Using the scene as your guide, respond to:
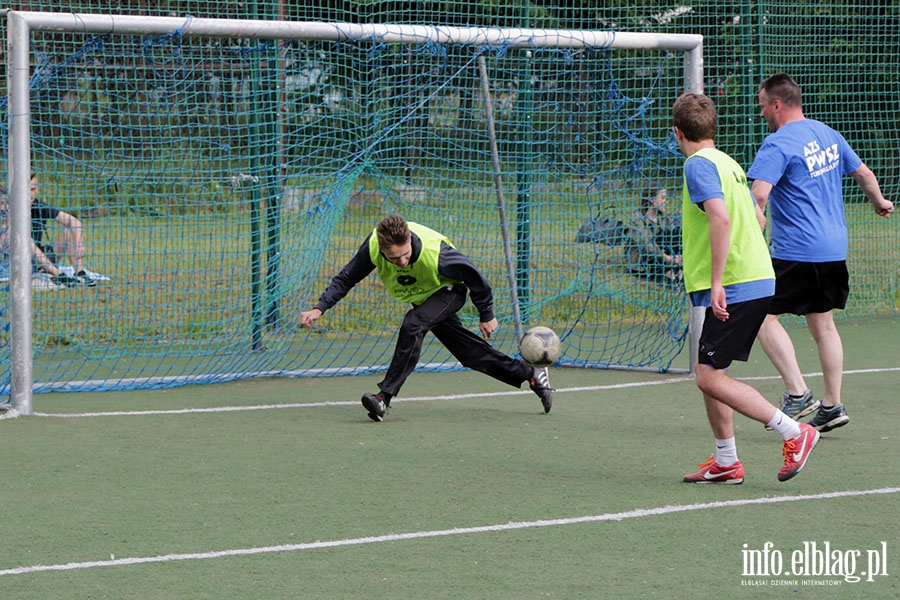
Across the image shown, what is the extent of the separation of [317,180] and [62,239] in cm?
199

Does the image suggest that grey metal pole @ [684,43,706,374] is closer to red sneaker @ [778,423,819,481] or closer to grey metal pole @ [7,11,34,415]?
red sneaker @ [778,423,819,481]

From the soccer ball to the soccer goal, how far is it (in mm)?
2018

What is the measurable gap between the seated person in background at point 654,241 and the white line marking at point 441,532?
487cm

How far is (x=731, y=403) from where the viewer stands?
232 inches

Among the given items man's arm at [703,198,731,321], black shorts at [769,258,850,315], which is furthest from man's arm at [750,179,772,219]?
man's arm at [703,198,731,321]

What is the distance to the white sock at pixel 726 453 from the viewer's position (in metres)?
6.12

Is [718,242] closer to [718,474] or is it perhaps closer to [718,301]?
[718,301]

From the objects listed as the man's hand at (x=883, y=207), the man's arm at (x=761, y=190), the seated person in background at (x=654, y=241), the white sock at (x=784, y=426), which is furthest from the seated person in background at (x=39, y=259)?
the man's hand at (x=883, y=207)

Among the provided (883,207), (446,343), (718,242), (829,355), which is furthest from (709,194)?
(446,343)

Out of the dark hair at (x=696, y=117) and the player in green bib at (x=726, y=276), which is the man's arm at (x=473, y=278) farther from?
the dark hair at (x=696, y=117)

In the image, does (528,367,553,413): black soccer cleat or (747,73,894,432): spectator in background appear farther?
(528,367,553,413): black soccer cleat

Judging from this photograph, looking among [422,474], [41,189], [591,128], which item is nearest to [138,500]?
[422,474]

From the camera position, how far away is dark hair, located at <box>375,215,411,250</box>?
24.7ft

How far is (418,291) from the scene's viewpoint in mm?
8156
